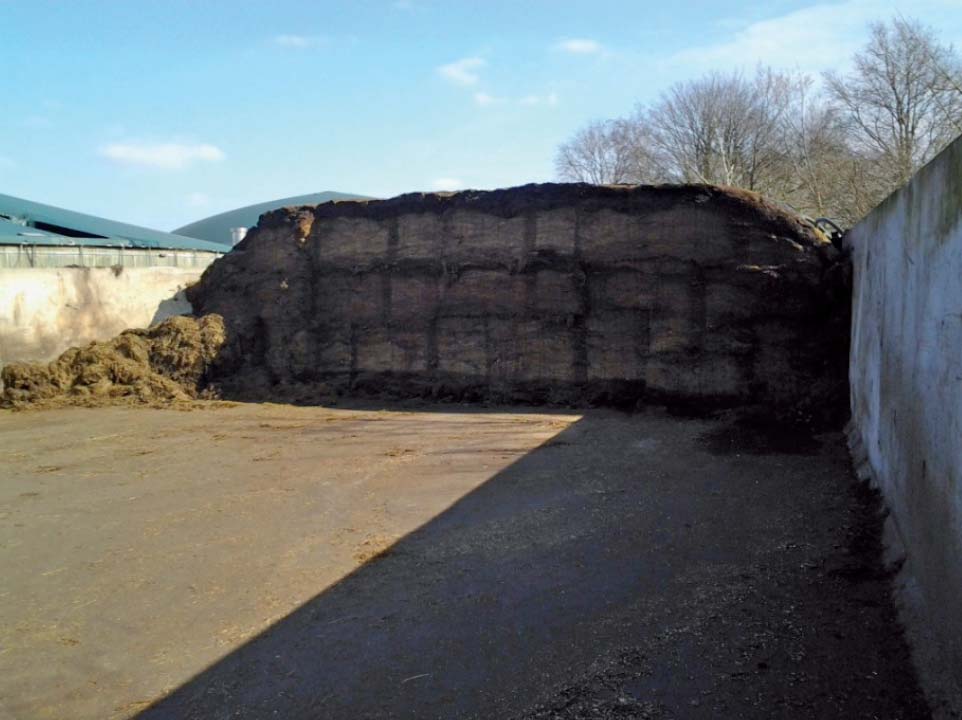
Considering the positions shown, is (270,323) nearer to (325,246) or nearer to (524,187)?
(325,246)

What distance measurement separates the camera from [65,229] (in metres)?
19.6

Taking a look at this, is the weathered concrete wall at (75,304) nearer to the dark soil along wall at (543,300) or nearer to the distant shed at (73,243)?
the dark soil along wall at (543,300)

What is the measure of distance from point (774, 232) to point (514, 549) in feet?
18.4

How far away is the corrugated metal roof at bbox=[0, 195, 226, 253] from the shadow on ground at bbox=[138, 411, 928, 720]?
1239 cm

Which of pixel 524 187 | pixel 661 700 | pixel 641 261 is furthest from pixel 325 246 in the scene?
pixel 661 700

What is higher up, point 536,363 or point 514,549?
point 536,363

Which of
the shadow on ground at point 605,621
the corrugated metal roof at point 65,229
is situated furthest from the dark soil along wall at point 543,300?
the corrugated metal roof at point 65,229

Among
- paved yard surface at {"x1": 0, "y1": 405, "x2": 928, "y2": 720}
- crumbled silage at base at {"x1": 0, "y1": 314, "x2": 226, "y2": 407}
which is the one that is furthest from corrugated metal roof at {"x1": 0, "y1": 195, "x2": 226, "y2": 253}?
paved yard surface at {"x1": 0, "y1": 405, "x2": 928, "y2": 720}

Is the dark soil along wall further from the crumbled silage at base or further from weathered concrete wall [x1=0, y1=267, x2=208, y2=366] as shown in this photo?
weathered concrete wall [x1=0, y1=267, x2=208, y2=366]

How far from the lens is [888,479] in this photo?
4797mm

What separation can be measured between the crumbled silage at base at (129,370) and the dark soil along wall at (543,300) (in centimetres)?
42

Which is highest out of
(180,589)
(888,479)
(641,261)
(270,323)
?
(641,261)

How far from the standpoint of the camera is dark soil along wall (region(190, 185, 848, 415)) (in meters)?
8.80

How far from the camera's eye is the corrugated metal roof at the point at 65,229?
15455mm
